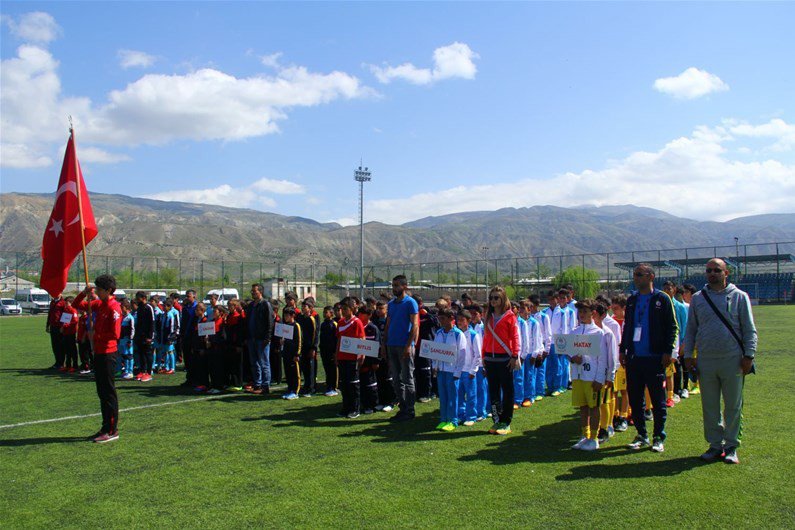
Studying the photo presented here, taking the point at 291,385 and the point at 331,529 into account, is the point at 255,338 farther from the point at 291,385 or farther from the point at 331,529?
the point at 331,529

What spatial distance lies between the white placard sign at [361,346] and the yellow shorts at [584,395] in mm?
3246

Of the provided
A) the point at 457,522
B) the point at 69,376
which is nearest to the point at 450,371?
the point at 457,522

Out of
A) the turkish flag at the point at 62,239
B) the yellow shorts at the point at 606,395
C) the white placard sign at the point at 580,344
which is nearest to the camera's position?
the white placard sign at the point at 580,344

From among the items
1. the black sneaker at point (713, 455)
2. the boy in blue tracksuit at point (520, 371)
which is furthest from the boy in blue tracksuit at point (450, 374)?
the black sneaker at point (713, 455)

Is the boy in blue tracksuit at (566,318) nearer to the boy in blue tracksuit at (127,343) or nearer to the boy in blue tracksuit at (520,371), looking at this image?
the boy in blue tracksuit at (520,371)

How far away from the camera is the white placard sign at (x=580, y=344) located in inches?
275

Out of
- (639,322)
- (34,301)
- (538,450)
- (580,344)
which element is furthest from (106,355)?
(34,301)

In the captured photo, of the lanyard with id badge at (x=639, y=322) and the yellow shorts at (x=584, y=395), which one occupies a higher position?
the lanyard with id badge at (x=639, y=322)

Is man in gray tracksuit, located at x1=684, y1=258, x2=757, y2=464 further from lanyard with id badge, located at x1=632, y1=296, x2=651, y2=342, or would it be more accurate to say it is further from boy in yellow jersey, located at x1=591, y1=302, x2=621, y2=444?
boy in yellow jersey, located at x1=591, y1=302, x2=621, y2=444

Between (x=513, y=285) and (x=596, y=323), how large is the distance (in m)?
40.8

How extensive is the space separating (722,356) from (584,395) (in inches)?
62.0

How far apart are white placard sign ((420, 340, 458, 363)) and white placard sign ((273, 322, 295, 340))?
3409 millimetres

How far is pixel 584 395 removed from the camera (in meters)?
7.11

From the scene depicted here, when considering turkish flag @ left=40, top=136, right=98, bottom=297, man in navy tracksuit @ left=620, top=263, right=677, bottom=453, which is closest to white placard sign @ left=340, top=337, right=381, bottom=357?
man in navy tracksuit @ left=620, top=263, right=677, bottom=453
